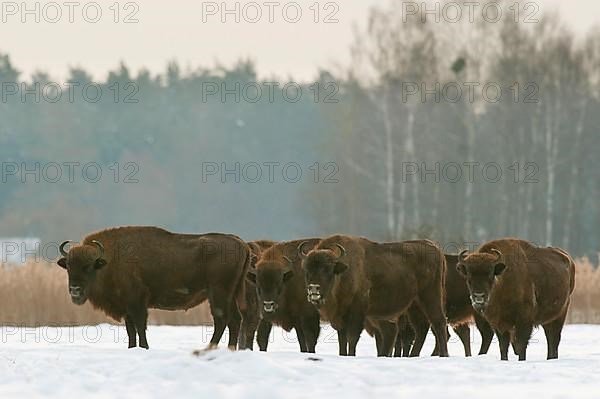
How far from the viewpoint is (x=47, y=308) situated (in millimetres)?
26453

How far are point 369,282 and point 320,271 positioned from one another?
1.13 m

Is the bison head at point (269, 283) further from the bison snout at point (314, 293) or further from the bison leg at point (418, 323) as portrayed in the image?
the bison leg at point (418, 323)

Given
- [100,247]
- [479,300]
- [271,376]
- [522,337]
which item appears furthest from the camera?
[100,247]

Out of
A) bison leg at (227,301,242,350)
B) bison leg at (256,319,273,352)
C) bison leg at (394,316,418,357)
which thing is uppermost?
bison leg at (227,301,242,350)

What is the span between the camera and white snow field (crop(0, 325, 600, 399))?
12711 millimetres

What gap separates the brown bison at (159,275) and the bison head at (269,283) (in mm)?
463

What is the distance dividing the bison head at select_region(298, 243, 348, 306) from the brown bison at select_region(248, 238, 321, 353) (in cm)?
47

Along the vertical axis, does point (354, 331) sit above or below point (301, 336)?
above

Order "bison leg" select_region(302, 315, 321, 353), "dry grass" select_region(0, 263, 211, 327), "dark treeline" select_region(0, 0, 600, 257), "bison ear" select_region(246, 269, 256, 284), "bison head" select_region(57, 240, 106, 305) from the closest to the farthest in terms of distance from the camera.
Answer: "bison head" select_region(57, 240, 106, 305), "bison ear" select_region(246, 269, 256, 284), "bison leg" select_region(302, 315, 321, 353), "dry grass" select_region(0, 263, 211, 327), "dark treeline" select_region(0, 0, 600, 257)

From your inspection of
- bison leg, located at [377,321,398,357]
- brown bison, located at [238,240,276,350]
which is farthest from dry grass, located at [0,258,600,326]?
bison leg, located at [377,321,398,357]

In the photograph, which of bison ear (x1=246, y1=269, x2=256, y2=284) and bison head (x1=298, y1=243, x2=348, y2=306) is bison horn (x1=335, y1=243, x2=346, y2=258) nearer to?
bison head (x1=298, y1=243, x2=348, y2=306)

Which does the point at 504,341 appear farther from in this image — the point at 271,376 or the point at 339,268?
the point at 271,376

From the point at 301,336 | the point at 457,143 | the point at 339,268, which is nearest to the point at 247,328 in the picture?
the point at 301,336

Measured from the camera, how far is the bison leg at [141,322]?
692 inches
